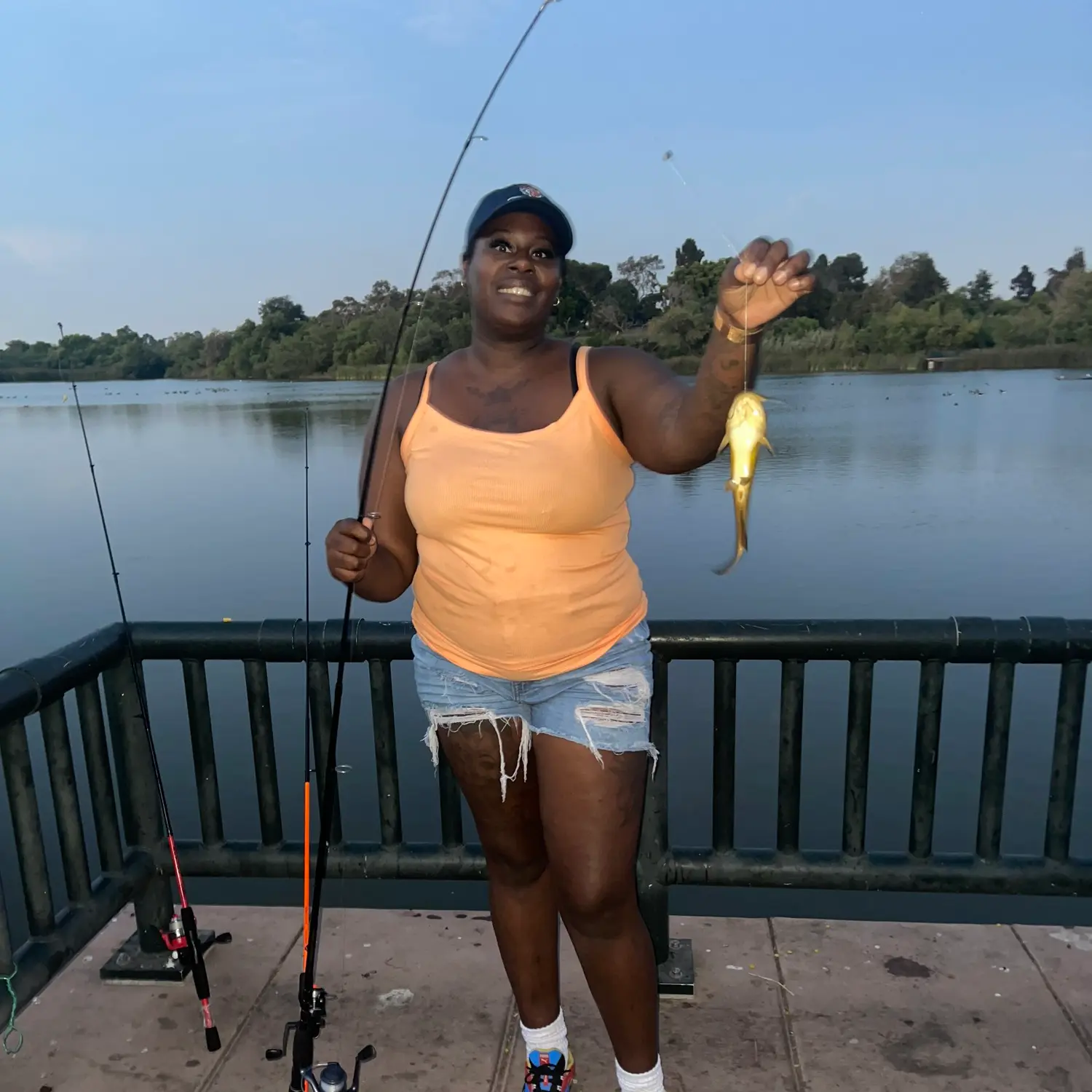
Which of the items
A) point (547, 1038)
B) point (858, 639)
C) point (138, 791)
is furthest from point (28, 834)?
point (858, 639)

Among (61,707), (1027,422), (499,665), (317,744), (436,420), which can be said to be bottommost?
(1027,422)

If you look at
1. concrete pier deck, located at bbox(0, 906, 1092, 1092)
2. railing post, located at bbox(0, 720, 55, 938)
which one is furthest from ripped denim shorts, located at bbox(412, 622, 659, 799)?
railing post, located at bbox(0, 720, 55, 938)

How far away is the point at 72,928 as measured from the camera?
94.3 inches

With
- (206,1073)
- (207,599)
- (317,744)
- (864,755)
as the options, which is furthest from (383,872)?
(207,599)

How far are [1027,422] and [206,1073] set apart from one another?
88.8ft

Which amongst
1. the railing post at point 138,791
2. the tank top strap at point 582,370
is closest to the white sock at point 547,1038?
the railing post at point 138,791

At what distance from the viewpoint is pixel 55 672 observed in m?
2.32

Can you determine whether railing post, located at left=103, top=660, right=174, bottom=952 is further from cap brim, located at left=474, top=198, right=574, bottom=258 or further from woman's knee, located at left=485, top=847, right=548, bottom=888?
cap brim, located at left=474, top=198, right=574, bottom=258

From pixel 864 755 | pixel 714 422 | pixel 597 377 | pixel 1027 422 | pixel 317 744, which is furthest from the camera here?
pixel 1027 422

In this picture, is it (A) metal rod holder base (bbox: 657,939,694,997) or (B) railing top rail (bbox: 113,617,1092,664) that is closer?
(B) railing top rail (bbox: 113,617,1092,664)

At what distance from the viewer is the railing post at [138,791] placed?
8.59ft

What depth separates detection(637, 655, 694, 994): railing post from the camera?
251cm

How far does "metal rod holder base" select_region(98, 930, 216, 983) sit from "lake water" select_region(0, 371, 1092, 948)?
1.65m

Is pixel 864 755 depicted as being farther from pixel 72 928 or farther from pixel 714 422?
pixel 72 928
